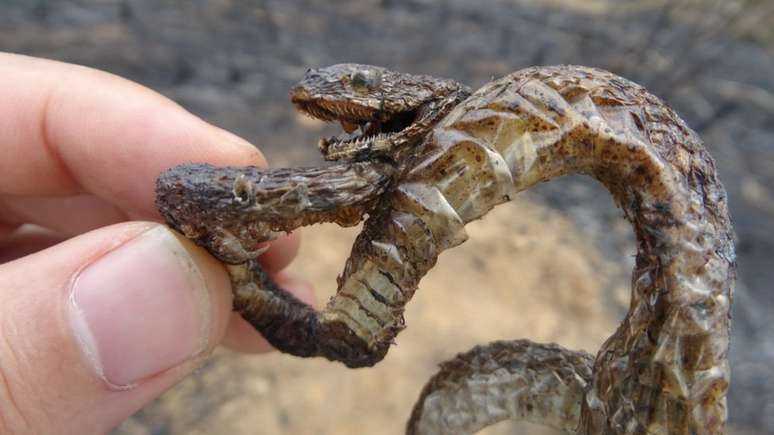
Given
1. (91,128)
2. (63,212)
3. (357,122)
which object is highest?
(357,122)

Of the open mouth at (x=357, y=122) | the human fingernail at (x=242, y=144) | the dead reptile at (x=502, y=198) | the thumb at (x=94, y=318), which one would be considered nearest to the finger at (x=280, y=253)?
the human fingernail at (x=242, y=144)

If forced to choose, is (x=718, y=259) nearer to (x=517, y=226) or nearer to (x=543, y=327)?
(x=543, y=327)

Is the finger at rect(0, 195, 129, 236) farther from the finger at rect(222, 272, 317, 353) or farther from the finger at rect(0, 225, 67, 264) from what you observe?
the finger at rect(222, 272, 317, 353)

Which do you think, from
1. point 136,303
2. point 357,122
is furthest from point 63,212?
point 357,122

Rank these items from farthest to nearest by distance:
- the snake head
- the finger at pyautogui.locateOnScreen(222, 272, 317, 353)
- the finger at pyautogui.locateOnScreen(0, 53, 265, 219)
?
the finger at pyautogui.locateOnScreen(222, 272, 317, 353) < the finger at pyautogui.locateOnScreen(0, 53, 265, 219) < the snake head

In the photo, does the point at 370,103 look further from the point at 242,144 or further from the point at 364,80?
the point at 242,144

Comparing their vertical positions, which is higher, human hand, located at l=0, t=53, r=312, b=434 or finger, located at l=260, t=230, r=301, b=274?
finger, located at l=260, t=230, r=301, b=274

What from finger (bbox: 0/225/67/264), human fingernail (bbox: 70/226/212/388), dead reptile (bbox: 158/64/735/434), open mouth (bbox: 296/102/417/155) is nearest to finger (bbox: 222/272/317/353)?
finger (bbox: 0/225/67/264)
